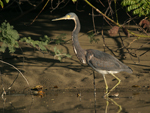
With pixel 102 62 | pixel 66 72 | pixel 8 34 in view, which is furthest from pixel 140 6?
pixel 8 34

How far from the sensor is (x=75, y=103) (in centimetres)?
585

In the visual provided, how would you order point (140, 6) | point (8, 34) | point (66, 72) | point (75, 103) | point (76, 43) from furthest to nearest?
point (66, 72)
point (76, 43)
point (8, 34)
point (140, 6)
point (75, 103)

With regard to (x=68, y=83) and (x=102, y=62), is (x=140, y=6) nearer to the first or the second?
(x=102, y=62)

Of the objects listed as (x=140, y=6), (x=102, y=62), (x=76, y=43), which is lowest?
(x=102, y=62)

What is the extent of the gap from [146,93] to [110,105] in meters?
1.21

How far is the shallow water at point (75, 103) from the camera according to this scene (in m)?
5.37

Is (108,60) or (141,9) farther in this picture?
(108,60)

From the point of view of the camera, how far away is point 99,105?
18.7 ft

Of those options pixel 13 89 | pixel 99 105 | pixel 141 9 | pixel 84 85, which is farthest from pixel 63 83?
pixel 141 9

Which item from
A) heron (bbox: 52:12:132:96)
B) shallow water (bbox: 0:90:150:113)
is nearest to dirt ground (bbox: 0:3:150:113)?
shallow water (bbox: 0:90:150:113)

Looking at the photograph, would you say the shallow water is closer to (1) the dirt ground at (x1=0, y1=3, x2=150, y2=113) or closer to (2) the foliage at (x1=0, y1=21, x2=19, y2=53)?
(1) the dirt ground at (x1=0, y1=3, x2=150, y2=113)

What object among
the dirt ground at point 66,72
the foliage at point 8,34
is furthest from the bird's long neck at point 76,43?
the foliage at point 8,34

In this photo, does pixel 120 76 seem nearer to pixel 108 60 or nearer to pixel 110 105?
pixel 108 60

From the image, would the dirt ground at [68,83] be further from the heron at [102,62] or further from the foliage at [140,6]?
the foliage at [140,6]
